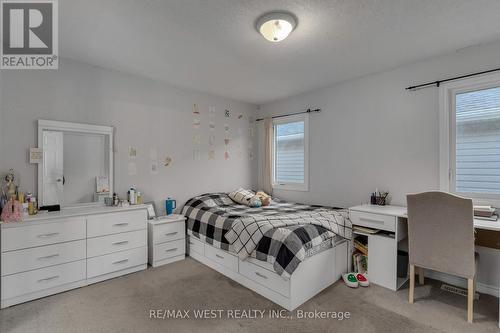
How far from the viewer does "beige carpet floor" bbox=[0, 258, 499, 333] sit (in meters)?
1.89

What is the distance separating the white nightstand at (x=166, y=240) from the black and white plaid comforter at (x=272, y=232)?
17cm

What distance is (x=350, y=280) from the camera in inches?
101

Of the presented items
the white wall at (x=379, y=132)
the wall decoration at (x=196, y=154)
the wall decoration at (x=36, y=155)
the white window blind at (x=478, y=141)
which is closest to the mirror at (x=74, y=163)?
the wall decoration at (x=36, y=155)

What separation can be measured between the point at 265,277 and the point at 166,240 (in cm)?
147

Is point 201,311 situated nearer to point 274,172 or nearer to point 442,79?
point 274,172

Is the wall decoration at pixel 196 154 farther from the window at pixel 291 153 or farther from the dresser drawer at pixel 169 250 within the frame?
the window at pixel 291 153

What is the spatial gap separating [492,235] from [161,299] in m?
3.19

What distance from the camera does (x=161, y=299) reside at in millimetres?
2289

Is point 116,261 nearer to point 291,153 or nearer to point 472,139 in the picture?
point 291,153

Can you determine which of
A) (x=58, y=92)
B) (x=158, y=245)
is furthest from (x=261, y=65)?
(x=158, y=245)

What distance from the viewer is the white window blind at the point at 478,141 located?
2402 mm
